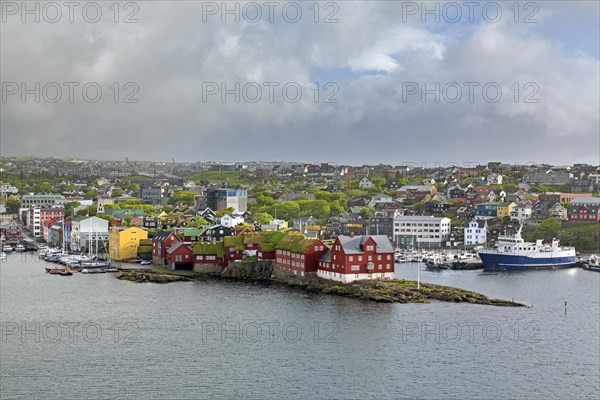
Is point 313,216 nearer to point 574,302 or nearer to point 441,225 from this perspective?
point 441,225

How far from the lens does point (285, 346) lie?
1612cm

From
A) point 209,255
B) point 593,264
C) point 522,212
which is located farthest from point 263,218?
point 593,264

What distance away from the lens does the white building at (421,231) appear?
38.9 m

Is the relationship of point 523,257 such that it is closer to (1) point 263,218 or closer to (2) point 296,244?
(2) point 296,244

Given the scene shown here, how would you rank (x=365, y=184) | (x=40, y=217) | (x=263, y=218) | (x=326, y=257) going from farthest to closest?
1. (x=365, y=184)
2. (x=40, y=217)
3. (x=263, y=218)
4. (x=326, y=257)

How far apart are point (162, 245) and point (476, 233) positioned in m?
15.9

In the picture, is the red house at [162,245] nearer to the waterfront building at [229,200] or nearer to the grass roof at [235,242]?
the grass roof at [235,242]

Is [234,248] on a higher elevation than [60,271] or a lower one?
higher

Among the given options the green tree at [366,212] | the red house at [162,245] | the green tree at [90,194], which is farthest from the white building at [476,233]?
the green tree at [90,194]

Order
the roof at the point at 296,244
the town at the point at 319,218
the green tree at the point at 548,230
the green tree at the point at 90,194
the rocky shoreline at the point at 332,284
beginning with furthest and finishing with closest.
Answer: the green tree at the point at 90,194
the green tree at the point at 548,230
the town at the point at 319,218
the roof at the point at 296,244
the rocky shoreline at the point at 332,284

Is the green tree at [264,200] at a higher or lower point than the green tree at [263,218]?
higher

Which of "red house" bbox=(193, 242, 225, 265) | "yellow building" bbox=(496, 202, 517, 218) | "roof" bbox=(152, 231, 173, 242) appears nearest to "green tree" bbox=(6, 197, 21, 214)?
"roof" bbox=(152, 231, 173, 242)

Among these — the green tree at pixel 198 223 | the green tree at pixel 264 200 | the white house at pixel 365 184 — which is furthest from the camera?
the white house at pixel 365 184

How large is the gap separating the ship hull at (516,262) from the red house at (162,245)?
12075mm
